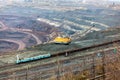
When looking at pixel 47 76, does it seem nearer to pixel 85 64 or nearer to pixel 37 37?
pixel 85 64

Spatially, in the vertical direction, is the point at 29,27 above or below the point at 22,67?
below

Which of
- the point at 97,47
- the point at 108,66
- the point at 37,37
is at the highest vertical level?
the point at 108,66

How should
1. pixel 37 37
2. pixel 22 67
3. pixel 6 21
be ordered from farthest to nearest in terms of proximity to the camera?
pixel 6 21, pixel 37 37, pixel 22 67

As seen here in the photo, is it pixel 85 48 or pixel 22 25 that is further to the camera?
pixel 22 25

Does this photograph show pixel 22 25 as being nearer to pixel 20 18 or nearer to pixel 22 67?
pixel 20 18

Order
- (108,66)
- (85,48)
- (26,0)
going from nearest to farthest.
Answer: (108,66) < (85,48) < (26,0)

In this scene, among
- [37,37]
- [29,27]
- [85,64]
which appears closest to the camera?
[85,64]

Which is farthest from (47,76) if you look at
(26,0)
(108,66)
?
(26,0)

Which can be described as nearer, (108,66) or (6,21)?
(108,66)

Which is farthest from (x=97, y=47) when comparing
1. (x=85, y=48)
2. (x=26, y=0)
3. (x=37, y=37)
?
(x=26, y=0)
